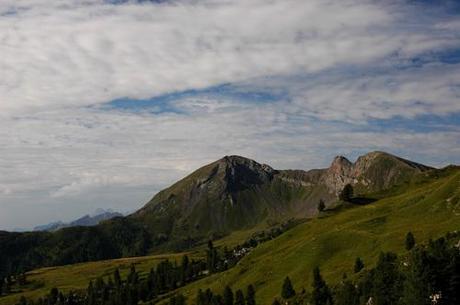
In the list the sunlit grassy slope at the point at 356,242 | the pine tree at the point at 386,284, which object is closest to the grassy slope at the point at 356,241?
the sunlit grassy slope at the point at 356,242

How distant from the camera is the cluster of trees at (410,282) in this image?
275 feet

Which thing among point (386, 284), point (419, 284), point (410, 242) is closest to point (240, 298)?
point (410, 242)

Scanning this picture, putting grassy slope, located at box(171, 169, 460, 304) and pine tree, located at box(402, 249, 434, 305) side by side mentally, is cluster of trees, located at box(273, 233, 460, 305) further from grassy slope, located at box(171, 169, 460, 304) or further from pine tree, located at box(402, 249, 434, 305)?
grassy slope, located at box(171, 169, 460, 304)

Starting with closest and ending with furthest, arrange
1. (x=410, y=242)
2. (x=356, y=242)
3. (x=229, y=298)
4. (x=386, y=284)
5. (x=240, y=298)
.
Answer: (x=386, y=284) < (x=410, y=242) < (x=240, y=298) < (x=229, y=298) < (x=356, y=242)

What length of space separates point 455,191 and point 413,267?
93.7m

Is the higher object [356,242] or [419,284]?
[419,284]

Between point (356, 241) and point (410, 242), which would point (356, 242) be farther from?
point (410, 242)

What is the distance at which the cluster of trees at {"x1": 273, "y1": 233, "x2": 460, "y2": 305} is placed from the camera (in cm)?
8369

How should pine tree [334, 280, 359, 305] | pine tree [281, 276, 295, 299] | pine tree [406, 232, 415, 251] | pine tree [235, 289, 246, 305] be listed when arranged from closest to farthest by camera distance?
pine tree [334, 280, 359, 305]
pine tree [406, 232, 415, 251]
pine tree [281, 276, 295, 299]
pine tree [235, 289, 246, 305]

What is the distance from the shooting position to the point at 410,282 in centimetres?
8469

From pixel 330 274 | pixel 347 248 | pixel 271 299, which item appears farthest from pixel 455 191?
pixel 271 299

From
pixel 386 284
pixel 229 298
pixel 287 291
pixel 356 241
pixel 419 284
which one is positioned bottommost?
pixel 229 298

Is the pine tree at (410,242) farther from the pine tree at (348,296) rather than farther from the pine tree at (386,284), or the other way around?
the pine tree at (386,284)

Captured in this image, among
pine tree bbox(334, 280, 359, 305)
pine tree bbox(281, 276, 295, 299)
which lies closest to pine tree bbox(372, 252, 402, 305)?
pine tree bbox(334, 280, 359, 305)
